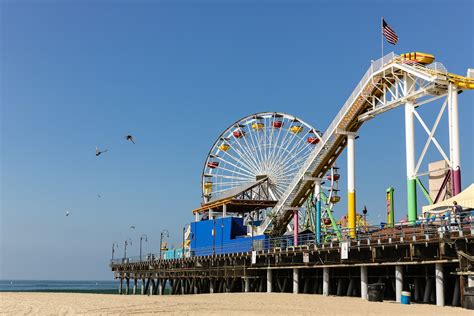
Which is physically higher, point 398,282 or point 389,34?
point 389,34

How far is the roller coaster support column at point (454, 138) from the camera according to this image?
32.1 meters

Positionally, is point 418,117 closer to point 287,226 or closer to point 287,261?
point 287,261

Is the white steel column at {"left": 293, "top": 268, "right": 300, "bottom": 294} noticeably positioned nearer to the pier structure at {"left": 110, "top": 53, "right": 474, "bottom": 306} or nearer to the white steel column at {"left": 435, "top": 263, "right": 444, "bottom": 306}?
the pier structure at {"left": 110, "top": 53, "right": 474, "bottom": 306}

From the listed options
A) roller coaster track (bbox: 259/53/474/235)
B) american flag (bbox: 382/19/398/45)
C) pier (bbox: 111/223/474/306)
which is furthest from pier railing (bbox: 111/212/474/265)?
american flag (bbox: 382/19/398/45)

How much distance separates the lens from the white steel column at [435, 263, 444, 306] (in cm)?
2606

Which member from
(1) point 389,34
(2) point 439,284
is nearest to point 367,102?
(1) point 389,34

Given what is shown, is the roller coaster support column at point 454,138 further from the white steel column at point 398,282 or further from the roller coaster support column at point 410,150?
the white steel column at point 398,282

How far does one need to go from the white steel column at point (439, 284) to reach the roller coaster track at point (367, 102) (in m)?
12.2

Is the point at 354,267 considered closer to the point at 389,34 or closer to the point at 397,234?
the point at 397,234

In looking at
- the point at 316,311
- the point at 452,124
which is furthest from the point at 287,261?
the point at 316,311

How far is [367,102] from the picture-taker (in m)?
41.4

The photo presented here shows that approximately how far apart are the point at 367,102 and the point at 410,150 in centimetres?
630

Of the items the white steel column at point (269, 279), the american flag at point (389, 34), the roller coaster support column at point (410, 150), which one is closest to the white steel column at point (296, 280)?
the white steel column at point (269, 279)

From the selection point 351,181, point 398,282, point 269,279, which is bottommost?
point 269,279
